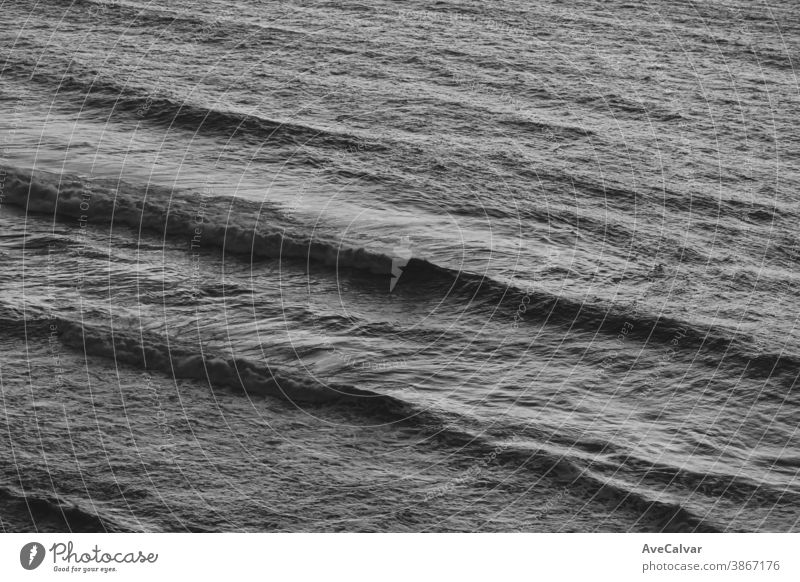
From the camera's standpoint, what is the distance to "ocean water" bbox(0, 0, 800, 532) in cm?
1227

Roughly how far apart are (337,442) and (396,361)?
1.89 metres

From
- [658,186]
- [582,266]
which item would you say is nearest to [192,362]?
[582,266]

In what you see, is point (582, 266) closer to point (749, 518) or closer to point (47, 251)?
point (749, 518)

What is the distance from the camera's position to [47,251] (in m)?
17.1

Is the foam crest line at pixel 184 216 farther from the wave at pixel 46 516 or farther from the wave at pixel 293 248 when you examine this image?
the wave at pixel 46 516
